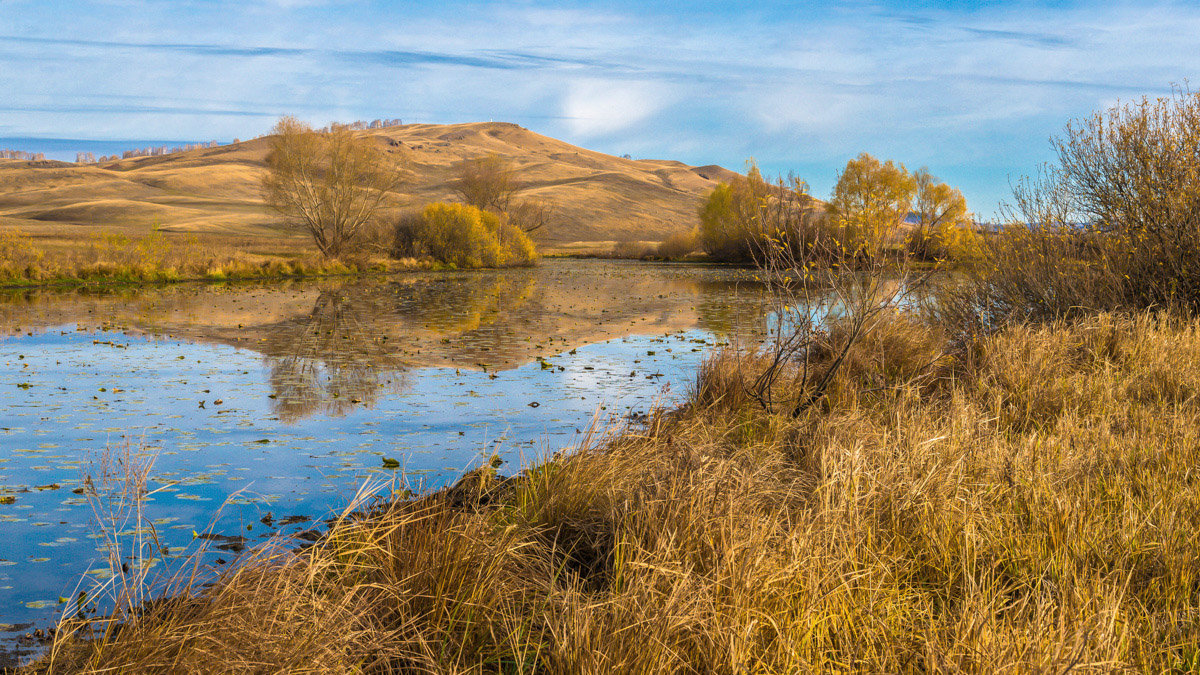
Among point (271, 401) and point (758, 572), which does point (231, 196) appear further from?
point (758, 572)

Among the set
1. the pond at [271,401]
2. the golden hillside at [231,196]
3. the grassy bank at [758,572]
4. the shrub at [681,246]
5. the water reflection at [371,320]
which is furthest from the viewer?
the golden hillside at [231,196]

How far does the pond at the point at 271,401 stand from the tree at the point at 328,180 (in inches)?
751

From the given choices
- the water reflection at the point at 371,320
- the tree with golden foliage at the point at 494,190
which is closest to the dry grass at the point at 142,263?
Answer: the water reflection at the point at 371,320

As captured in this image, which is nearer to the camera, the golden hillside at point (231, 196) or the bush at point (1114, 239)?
the bush at point (1114, 239)

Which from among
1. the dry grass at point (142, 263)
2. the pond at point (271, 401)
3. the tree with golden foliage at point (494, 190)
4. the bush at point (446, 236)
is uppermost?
the tree with golden foliage at point (494, 190)

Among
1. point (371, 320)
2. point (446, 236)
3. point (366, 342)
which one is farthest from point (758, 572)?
point (446, 236)

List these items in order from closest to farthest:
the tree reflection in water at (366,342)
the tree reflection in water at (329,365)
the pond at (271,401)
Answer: the pond at (271,401)
the tree reflection in water at (329,365)
the tree reflection in water at (366,342)

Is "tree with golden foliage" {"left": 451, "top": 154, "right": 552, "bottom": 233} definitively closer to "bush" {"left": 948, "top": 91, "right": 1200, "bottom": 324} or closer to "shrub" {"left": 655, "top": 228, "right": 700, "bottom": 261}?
"shrub" {"left": 655, "top": 228, "right": 700, "bottom": 261}

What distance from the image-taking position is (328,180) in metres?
42.6

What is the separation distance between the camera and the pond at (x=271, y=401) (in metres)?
6.12

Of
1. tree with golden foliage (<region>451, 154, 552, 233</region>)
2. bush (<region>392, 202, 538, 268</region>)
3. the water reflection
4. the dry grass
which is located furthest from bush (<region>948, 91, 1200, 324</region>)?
tree with golden foliage (<region>451, 154, 552, 233</region>)

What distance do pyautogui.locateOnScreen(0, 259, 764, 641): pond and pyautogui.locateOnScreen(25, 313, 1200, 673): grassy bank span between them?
760 millimetres

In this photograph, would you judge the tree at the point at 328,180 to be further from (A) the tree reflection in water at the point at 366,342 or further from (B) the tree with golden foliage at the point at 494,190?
(B) the tree with golden foliage at the point at 494,190

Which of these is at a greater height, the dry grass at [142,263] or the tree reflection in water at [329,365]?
the dry grass at [142,263]
